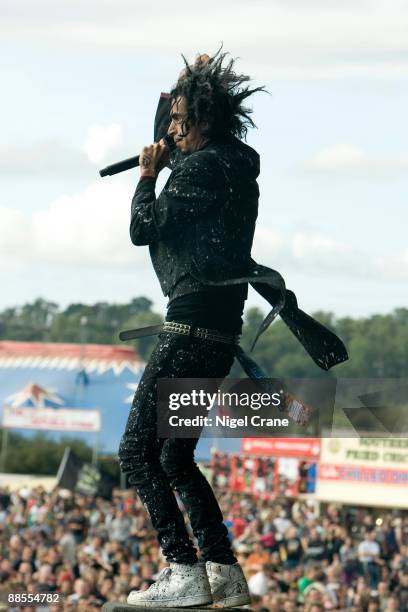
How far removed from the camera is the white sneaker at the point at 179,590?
636 centimetres

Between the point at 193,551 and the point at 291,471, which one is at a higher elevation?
the point at 291,471

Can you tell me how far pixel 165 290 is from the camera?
6.43 m

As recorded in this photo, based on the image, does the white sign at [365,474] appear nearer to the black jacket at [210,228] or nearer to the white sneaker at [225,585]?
the white sneaker at [225,585]

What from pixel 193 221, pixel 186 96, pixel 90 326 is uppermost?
pixel 90 326

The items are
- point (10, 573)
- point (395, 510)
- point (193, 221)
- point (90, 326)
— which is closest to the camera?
point (193, 221)

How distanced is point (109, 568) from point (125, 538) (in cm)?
416

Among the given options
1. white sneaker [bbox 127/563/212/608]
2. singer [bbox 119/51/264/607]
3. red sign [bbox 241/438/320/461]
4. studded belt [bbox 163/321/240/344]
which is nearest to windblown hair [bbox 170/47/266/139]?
singer [bbox 119/51/264/607]

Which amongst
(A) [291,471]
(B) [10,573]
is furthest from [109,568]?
(A) [291,471]

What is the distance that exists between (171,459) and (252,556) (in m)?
10.5

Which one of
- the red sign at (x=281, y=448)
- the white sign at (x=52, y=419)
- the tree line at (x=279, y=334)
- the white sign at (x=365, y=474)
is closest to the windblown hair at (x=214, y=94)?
the white sign at (x=365, y=474)

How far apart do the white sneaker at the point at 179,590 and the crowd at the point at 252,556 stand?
14.4 ft

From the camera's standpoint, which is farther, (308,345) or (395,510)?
(395,510)

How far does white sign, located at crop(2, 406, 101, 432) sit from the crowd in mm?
24692

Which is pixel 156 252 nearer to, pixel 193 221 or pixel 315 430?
pixel 193 221
